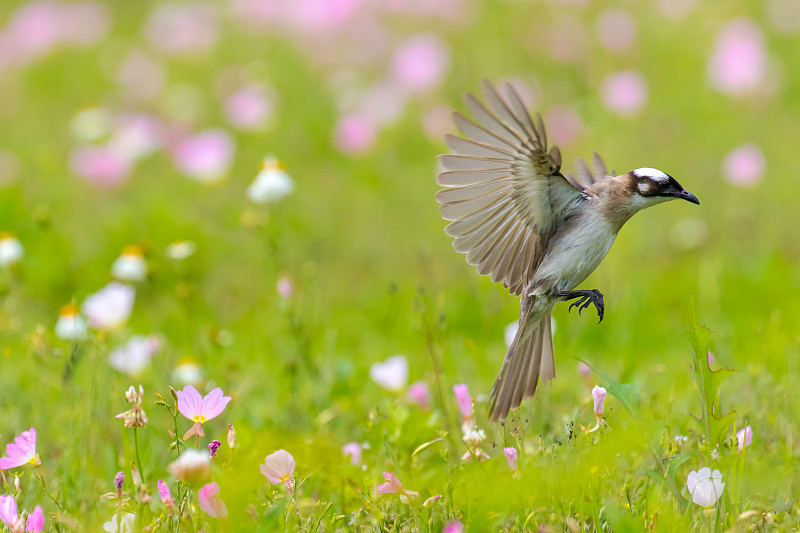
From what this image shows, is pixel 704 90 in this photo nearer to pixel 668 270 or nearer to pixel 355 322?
pixel 668 270

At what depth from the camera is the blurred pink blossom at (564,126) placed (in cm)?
470

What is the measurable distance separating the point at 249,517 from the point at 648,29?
527 cm

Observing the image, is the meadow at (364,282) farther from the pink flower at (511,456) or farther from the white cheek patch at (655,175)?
the white cheek patch at (655,175)

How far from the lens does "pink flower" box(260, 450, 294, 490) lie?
180 cm

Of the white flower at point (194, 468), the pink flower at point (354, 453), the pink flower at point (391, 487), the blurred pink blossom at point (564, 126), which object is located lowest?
the blurred pink blossom at point (564, 126)

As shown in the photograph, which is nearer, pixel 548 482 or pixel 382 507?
pixel 548 482

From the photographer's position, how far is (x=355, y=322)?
3.86 metres

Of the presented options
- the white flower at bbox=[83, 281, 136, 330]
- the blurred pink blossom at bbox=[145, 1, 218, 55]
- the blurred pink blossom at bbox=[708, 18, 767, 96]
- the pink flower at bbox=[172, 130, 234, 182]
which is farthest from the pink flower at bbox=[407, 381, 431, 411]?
the blurred pink blossom at bbox=[145, 1, 218, 55]

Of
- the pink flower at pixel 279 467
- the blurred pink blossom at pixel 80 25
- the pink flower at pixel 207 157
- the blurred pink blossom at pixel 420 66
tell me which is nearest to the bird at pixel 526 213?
the pink flower at pixel 279 467

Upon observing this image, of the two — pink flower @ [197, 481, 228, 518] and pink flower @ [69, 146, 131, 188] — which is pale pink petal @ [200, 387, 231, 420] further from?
pink flower @ [69, 146, 131, 188]

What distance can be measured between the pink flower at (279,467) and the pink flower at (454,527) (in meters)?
0.30

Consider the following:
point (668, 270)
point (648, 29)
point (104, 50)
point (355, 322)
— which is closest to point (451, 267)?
point (355, 322)

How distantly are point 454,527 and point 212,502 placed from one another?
44 cm

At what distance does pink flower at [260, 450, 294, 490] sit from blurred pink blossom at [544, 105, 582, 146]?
3165 millimetres
